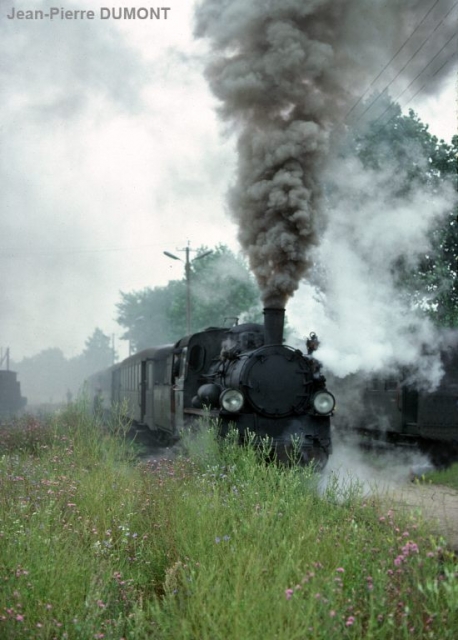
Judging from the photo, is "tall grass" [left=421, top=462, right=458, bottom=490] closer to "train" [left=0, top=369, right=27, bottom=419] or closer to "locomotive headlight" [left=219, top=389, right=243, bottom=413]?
"locomotive headlight" [left=219, top=389, right=243, bottom=413]

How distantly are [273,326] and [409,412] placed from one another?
16.4 ft

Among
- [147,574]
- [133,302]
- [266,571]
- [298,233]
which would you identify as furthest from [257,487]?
[133,302]

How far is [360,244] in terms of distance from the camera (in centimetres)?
2053

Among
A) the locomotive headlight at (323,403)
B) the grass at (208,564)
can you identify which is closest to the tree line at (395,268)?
the locomotive headlight at (323,403)

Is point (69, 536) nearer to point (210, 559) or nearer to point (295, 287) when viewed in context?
point (210, 559)

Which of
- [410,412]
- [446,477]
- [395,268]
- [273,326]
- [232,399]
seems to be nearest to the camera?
[232,399]

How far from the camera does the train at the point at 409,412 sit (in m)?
12.9

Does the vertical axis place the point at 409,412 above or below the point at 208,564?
above

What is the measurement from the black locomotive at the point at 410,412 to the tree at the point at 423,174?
4419 mm

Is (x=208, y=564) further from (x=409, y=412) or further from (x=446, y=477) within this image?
(x=409, y=412)

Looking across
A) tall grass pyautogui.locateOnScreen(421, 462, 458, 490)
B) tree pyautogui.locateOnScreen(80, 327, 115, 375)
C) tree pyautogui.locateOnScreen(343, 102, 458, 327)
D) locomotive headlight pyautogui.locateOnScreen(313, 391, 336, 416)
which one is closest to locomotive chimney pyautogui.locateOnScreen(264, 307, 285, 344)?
locomotive headlight pyautogui.locateOnScreen(313, 391, 336, 416)

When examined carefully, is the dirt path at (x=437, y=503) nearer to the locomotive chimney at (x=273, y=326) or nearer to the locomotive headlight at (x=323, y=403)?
the locomotive headlight at (x=323, y=403)

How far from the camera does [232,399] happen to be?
938 cm

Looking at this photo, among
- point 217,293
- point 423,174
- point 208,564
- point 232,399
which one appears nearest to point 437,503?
point 232,399
